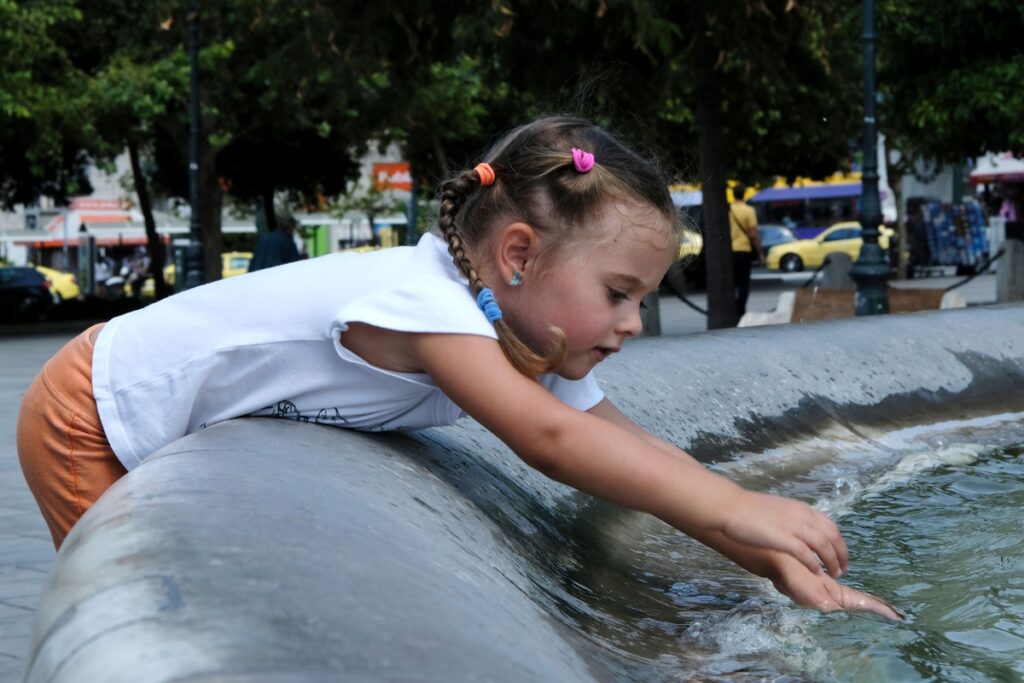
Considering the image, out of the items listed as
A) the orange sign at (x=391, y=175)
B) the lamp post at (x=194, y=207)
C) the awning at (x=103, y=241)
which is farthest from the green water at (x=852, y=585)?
the awning at (x=103, y=241)

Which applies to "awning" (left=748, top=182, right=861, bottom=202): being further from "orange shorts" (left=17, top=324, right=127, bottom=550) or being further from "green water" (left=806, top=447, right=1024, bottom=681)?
"orange shorts" (left=17, top=324, right=127, bottom=550)

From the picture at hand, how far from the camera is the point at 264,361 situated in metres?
2.23

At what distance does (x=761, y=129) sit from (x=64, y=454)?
21869mm

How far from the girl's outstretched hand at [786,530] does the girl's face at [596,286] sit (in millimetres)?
362

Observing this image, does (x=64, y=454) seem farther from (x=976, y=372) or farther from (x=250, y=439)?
(x=976, y=372)

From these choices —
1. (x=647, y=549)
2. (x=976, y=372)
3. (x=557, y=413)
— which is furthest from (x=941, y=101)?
(x=557, y=413)

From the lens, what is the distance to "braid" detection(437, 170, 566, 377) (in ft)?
6.65

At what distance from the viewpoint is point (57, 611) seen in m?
1.17

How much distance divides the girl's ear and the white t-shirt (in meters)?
0.08

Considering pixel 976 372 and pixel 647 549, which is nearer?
pixel 647 549

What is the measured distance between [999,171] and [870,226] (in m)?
28.3

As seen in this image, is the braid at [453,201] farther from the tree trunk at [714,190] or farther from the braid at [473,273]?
the tree trunk at [714,190]

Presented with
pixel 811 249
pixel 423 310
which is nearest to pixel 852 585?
pixel 423 310

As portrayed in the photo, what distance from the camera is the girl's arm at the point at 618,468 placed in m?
1.88
